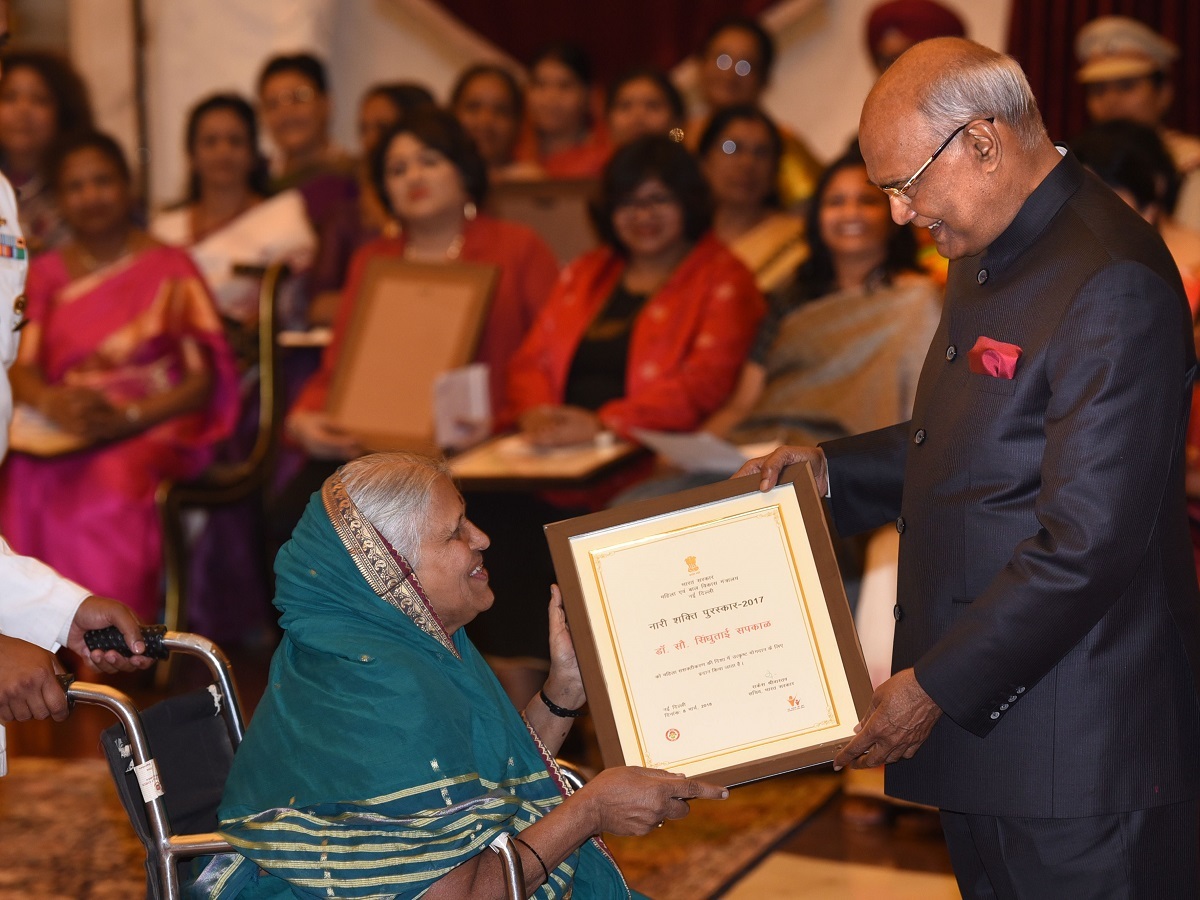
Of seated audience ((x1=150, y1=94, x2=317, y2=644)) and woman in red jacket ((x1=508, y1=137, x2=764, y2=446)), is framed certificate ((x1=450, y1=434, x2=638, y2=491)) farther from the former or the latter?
seated audience ((x1=150, y1=94, x2=317, y2=644))

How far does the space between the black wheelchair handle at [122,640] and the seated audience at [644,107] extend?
3.74 m

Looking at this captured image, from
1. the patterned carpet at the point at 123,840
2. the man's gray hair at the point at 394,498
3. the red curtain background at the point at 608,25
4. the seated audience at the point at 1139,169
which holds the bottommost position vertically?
the patterned carpet at the point at 123,840

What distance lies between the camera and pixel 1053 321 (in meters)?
1.88

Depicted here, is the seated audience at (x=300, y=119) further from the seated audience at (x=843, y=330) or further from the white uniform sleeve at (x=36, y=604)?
the white uniform sleeve at (x=36, y=604)

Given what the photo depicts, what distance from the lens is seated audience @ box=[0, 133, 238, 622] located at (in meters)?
5.25

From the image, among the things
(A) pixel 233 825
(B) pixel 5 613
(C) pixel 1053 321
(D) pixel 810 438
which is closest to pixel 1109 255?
(C) pixel 1053 321

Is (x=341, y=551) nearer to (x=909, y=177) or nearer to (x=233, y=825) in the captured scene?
(x=233, y=825)

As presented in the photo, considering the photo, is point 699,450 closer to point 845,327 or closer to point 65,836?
point 845,327

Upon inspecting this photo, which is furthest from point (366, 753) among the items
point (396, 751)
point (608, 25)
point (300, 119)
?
point (608, 25)

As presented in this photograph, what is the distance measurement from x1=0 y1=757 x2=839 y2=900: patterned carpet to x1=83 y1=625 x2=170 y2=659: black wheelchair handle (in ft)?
4.69

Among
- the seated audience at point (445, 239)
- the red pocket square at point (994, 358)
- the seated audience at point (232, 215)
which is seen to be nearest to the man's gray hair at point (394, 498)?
the red pocket square at point (994, 358)

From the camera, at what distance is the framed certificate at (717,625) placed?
212 cm

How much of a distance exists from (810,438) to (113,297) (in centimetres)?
271

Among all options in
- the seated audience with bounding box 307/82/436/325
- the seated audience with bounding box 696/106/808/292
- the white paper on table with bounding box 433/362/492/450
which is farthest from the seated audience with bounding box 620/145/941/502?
the seated audience with bounding box 307/82/436/325
